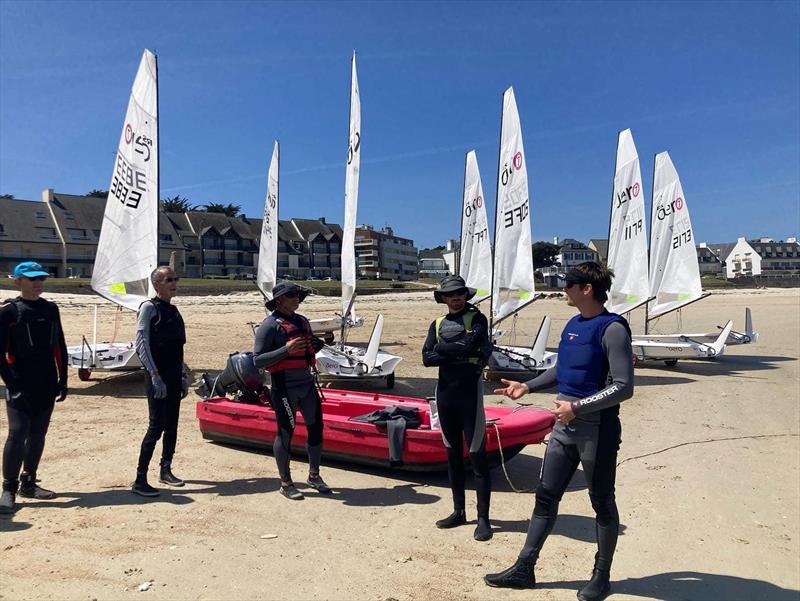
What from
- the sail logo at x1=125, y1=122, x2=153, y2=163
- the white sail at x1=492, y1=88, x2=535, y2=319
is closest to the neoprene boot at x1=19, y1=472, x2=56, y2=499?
the sail logo at x1=125, y1=122, x2=153, y2=163

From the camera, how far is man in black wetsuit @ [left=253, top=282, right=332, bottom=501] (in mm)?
4109

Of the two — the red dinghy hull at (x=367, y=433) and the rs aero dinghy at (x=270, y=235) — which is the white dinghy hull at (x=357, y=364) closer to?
the red dinghy hull at (x=367, y=433)

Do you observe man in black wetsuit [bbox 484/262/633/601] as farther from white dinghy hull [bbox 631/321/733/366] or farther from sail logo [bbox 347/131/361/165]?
white dinghy hull [bbox 631/321/733/366]

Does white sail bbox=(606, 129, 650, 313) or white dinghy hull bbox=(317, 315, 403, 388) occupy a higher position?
white sail bbox=(606, 129, 650, 313)

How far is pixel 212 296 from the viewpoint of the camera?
103ft

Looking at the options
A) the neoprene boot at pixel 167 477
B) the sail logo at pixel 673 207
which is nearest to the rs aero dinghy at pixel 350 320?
the neoprene boot at pixel 167 477

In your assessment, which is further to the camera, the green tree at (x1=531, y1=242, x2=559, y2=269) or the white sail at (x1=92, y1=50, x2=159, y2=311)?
the green tree at (x1=531, y1=242, x2=559, y2=269)

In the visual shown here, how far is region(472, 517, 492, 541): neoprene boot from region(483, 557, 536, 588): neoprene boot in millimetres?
595

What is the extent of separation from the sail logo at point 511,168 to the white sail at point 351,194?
283 cm

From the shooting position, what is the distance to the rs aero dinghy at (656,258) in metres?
11.8

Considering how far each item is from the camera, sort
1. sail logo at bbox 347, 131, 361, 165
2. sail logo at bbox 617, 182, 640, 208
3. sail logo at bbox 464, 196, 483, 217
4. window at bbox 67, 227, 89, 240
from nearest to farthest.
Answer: sail logo at bbox 347, 131, 361, 165
sail logo at bbox 464, 196, 483, 217
sail logo at bbox 617, 182, 640, 208
window at bbox 67, 227, 89, 240

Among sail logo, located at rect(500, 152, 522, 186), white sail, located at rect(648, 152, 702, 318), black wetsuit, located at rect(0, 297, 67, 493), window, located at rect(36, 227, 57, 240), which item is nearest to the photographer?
black wetsuit, located at rect(0, 297, 67, 493)

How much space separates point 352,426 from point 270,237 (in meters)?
10.2

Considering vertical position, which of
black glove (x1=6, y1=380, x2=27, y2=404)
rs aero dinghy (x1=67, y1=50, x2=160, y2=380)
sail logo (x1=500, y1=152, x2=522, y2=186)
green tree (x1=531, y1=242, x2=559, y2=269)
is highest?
green tree (x1=531, y1=242, x2=559, y2=269)
